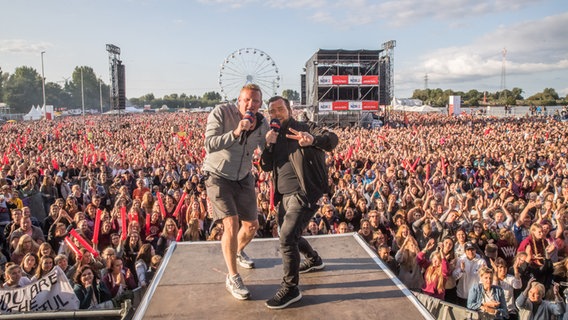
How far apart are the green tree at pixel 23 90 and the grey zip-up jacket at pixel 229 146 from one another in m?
100

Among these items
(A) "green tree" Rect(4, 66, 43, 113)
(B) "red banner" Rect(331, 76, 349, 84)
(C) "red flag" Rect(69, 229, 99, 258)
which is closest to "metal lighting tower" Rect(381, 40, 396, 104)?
(B) "red banner" Rect(331, 76, 349, 84)

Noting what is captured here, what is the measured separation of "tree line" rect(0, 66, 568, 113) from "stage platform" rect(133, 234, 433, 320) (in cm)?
5086

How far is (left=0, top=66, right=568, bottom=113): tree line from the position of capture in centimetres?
6944

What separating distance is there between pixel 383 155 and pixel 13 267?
11.8m

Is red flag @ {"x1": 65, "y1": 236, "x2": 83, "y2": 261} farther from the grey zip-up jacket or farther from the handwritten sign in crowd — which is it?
the grey zip-up jacket

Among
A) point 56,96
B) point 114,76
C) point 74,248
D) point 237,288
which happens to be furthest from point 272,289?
point 56,96

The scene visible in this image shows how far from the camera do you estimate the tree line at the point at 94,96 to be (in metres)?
69.4

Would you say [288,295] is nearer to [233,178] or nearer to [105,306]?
[233,178]

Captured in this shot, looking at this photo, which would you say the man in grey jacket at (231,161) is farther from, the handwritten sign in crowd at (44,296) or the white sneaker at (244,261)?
the handwritten sign in crowd at (44,296)

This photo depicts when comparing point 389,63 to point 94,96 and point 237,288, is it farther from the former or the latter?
point 94,96

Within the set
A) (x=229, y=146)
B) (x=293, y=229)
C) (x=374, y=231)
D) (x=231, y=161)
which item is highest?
(x=229, y=146)

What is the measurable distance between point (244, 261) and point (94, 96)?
433 feet

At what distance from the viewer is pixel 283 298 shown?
303 centimetres

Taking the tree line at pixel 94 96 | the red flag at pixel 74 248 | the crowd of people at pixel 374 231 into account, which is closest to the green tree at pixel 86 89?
the tree line at pixel 94 96
